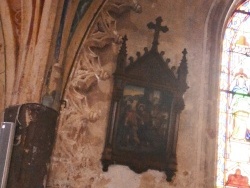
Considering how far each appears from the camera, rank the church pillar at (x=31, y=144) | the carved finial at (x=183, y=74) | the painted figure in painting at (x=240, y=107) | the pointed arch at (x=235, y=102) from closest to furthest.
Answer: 1. the church pillar at (x=31, y=144)
2. the carved finial at (x=183, y=74)
3. the pointed arch at (x=235, y=102)
4. the painted figure in painting at (x=240, y=107)

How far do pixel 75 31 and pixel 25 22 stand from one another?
64 cm

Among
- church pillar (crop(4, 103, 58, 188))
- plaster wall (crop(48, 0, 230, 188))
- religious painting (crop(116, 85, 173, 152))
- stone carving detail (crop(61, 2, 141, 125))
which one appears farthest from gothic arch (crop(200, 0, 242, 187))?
church pillar (crop(4, 103, 58, 188))

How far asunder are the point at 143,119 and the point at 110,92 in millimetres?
544

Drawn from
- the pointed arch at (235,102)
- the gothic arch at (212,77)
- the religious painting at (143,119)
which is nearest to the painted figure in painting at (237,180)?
the pointed arch at (235,102)

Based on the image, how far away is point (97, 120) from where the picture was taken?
6.42m

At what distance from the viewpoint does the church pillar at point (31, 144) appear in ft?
16.6

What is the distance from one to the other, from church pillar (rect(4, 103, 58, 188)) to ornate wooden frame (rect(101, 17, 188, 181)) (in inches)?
45.6

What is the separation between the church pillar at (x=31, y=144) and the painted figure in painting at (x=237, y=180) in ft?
9.09

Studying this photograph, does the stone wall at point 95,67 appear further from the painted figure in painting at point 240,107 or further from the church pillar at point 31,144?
the painted figure in painting at point 240,107

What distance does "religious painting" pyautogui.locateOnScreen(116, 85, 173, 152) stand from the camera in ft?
21.1

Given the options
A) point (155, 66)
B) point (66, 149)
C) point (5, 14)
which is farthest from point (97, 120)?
point (5, 14)

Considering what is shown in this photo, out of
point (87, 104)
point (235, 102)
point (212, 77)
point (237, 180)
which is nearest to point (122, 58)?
point (87, 104)

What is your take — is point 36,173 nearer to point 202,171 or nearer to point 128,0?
point 202,171

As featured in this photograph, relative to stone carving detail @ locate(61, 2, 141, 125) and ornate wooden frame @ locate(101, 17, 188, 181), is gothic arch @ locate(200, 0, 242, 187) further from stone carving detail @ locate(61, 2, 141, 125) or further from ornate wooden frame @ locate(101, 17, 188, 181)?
stone carving detail @ locate(61, 2, 141, 125)
